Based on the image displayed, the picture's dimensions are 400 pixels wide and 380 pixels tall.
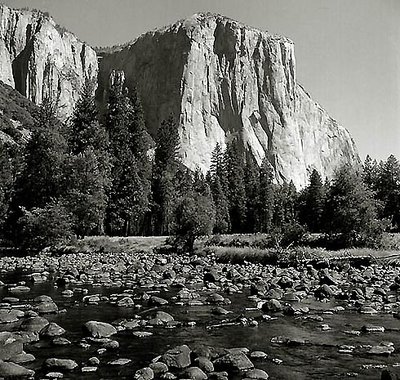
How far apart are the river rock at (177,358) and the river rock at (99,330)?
2.43 meters

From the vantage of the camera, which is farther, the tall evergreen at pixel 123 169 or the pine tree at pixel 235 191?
the pine tree at pixel 235 191

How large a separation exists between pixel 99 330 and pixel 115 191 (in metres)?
40.1

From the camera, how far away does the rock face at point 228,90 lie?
16020 centimetres

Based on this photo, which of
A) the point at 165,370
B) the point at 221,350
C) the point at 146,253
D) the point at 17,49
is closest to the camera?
the point at 165,370

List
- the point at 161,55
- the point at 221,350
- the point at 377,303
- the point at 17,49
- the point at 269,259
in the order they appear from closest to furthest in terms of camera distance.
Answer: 1. the point at 221,350
2. the point at 377,303
3. the point at 269,259
4. the point at 17,49
5. the point at 161,55

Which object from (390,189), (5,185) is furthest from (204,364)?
(390,189)

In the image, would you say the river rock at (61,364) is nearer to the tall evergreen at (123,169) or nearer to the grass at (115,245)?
the grass at (115,245)

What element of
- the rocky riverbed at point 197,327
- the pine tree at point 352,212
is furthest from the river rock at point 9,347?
the pine tree at point 352,212

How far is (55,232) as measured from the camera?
38531 millimetres

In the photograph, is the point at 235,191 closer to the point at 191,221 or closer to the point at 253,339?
the point at 191,221

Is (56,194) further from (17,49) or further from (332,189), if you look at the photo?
(17,49)

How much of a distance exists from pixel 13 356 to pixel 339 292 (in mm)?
13920

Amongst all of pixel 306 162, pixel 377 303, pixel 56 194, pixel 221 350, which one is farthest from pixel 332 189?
pixel 306 162

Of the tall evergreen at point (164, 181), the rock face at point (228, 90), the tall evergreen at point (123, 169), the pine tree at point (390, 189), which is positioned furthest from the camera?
the rock face at point (228, 90)
